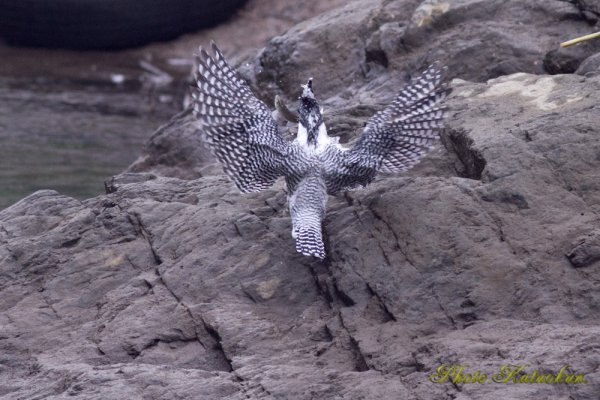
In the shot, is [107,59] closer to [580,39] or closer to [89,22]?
[89,22]

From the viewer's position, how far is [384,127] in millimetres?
6812

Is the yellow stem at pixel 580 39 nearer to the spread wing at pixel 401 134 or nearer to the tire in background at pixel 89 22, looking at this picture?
the spread wing at pixel 401 134

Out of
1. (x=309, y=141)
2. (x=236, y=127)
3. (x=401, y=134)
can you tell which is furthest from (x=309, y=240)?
(x=236, y=127)

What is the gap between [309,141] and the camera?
6.88 m

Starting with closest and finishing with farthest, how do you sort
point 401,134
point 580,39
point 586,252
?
1. point 586,252
2. point 401,134
3. point 580,39

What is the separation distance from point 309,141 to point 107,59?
11.1m

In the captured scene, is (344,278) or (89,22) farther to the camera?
(89,22)

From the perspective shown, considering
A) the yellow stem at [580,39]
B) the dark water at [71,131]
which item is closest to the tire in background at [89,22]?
the dark water at [71,131]

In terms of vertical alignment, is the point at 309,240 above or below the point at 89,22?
below

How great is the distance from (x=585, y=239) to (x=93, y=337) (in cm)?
270

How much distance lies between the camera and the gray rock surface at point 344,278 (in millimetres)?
5520

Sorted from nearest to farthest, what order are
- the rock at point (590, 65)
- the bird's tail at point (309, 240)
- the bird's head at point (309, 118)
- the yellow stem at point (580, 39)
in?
the bird's tail at point (309, 240)
the bird's head at point (309, 118)
the rock at point (590, 65)
the yellow stem at point (580, 39)

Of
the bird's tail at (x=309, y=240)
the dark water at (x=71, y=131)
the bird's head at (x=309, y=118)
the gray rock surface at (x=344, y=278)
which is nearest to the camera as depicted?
the gray rock surface at (x=344, y=278)

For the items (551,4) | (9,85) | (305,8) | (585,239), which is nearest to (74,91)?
(9,85)
